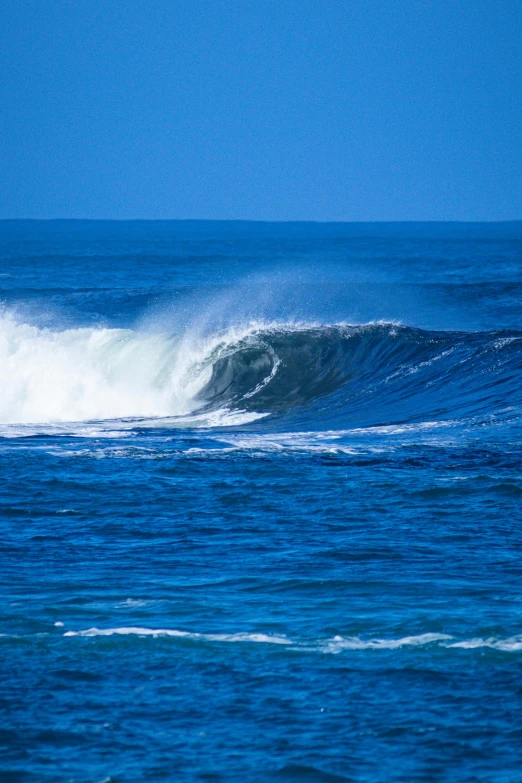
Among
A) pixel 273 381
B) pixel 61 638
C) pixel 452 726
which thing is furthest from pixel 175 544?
pixel 273 381

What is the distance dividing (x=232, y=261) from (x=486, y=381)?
56.5 meters

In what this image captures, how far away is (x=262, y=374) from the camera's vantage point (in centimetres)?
2419

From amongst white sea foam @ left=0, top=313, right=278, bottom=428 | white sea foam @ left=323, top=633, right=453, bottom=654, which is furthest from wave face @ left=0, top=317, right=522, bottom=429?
white sea foam @ left=323, top=633, right=453, bottom=654

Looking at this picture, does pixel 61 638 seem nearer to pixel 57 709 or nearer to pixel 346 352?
pixel 57 709

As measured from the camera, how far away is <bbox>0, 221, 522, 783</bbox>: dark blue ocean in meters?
6.38

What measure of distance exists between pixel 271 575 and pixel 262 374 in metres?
14.9

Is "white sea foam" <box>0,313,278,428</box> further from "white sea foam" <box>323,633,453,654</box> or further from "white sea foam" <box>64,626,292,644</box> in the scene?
"white sea foam" <box>323,633,453,654</box>

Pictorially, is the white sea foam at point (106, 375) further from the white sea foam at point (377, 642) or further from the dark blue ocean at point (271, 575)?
the white sea foam at point (377, 642)

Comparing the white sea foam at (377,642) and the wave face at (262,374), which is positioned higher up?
the wave face at (262,374)

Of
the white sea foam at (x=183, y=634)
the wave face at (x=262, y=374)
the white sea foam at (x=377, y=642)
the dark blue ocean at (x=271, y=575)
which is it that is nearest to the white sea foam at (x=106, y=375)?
the wave face at (x=262, y=374)

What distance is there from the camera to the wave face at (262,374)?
20.6 m

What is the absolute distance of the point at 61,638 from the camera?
7.98 meters

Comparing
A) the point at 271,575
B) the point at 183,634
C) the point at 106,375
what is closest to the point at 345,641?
the point at 183,634

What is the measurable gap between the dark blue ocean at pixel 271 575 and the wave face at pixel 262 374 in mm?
112
